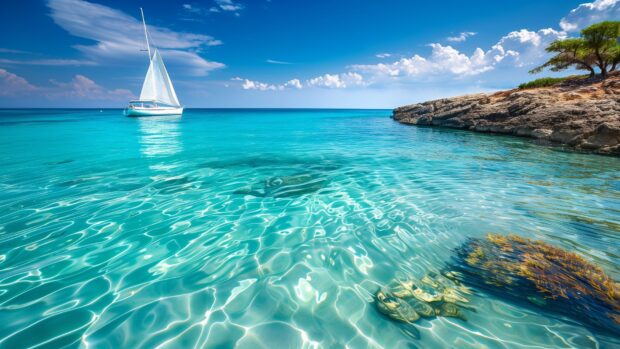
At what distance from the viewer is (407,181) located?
24.4ft

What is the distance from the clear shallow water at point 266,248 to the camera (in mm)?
2459

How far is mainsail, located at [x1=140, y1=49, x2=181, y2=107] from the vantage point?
1672 inches

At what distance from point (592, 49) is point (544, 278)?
33515 millimetres

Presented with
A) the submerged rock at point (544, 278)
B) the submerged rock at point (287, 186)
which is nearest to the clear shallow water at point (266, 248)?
the submerged rock at point (287, 186)

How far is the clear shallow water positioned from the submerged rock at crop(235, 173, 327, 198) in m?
0.06

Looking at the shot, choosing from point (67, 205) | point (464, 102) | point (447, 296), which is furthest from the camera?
point (464, 102)

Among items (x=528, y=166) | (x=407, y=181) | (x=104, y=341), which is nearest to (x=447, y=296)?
(x=104, y=341)

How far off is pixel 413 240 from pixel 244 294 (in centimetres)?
280

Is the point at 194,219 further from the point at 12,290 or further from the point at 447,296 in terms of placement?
the point at 447,296

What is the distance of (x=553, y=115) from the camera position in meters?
15.6

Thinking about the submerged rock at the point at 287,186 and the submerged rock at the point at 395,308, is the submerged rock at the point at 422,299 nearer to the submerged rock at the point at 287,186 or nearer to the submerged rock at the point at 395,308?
the submerged rock at the point at 395,308

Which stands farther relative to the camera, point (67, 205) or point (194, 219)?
point (67, 205)

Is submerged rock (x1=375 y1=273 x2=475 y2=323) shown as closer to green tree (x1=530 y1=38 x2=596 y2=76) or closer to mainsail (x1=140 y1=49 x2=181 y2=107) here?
green tree (x1=530 y1=38 x2=596 y2=76)

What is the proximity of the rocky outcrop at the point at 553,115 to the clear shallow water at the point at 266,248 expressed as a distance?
5195 mm
